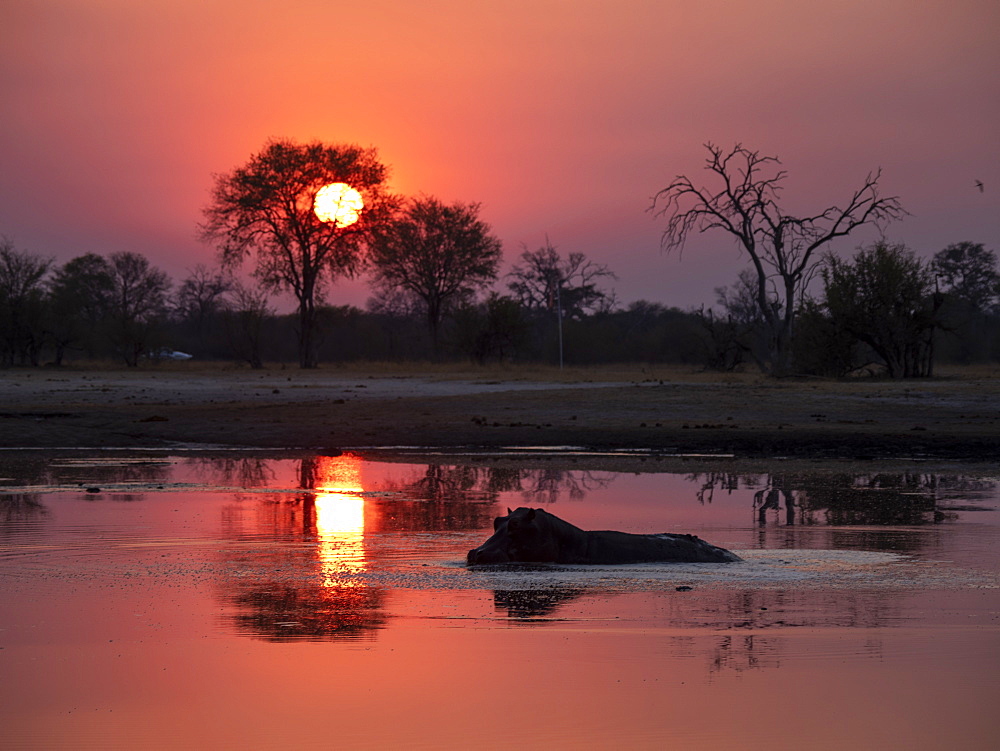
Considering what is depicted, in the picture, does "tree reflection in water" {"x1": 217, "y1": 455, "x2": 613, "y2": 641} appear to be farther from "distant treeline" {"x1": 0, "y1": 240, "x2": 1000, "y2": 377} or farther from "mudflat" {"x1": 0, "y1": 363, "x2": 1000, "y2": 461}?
"distant treeline" {"x1": 0, "y1": 240, "x2": 1000, "y2": 377}

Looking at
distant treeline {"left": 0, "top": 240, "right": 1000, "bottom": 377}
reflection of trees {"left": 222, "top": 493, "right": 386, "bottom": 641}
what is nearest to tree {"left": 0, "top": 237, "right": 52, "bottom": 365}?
distant treeline {"left": 0, "top": 240, "right": 1000, "bottom": 377}

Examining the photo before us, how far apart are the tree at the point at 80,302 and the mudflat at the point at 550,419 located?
3072cm

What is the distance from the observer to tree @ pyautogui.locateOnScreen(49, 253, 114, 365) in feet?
200

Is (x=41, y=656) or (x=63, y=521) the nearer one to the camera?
(x=41, y=656)

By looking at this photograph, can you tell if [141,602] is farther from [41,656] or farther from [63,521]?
[63,521]

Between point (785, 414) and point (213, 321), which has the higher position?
point (213, 321)

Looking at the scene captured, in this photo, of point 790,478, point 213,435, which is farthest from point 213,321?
point 790,478

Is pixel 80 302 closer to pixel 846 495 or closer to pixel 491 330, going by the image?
pixel 491 330

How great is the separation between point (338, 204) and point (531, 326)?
16.2 meters

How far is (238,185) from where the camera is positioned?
57.2m

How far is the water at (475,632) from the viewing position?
14.1ft

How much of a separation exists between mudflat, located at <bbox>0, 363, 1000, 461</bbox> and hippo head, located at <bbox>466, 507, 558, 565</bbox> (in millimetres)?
9336

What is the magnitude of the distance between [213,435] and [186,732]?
15509 mm

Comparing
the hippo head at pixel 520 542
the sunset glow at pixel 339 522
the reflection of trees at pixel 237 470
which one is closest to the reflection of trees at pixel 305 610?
the sunset glow at pixel 339 522
